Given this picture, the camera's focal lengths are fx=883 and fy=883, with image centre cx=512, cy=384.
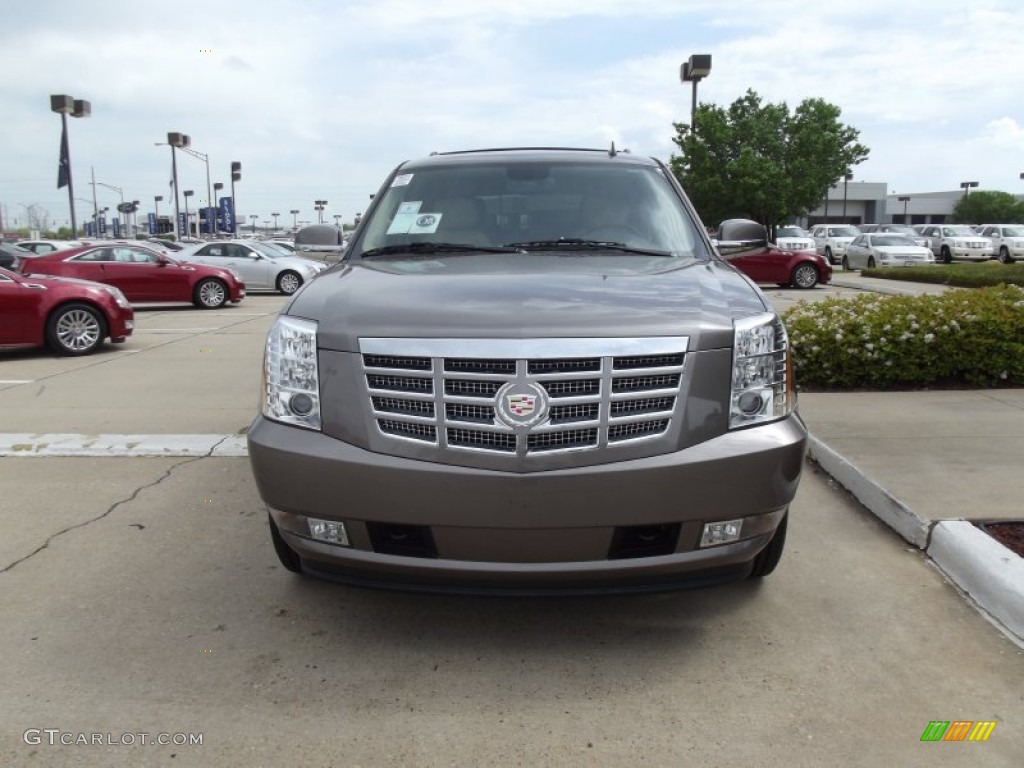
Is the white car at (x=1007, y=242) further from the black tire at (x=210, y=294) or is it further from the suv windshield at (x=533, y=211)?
the suv windshield at (x=533, y=211)

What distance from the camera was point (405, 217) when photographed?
4.45 meters

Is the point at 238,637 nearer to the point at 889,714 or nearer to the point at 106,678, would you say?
the point at 106,678

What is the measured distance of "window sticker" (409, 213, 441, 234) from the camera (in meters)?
4.32

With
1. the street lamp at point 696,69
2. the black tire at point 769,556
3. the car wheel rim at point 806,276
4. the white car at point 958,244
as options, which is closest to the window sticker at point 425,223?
the black tire at point 769,556

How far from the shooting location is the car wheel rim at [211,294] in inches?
768

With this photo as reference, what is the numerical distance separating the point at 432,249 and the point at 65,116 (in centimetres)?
4332

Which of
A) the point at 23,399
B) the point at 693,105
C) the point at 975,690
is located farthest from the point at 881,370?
the point at 693,105

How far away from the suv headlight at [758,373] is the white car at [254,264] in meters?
21.7

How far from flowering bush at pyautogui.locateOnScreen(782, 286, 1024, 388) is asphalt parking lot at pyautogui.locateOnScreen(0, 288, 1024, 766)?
2987 millimetres

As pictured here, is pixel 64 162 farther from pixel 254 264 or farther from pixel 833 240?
pixel 833 240

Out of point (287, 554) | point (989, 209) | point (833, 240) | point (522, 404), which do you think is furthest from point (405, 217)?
point (989, 209)

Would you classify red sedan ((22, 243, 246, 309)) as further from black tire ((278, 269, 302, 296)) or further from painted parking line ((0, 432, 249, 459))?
painted parking line ((0, 432, 249, 459))

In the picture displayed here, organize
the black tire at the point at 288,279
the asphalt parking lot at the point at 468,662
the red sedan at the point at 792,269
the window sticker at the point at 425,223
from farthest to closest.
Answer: the black tire at the point at 288,279
the red sedan at the point at 792,269
the window sticker at the point at 425,223
the asphalt parking lot at the point at 468,662

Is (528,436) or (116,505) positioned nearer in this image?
(528,436)
